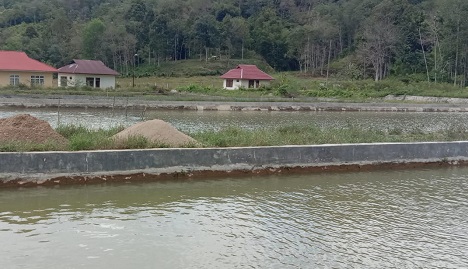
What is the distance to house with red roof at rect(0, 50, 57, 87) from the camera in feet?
164

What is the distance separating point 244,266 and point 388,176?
28.8ft

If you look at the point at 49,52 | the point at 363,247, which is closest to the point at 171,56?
the point at 49,52

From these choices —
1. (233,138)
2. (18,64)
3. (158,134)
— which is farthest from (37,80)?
(233,138)

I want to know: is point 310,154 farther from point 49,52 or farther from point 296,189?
point 49,52

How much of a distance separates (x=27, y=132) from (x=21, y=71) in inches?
1583

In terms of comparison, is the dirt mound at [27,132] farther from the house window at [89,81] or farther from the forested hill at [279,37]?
the forested hill at [279,37]

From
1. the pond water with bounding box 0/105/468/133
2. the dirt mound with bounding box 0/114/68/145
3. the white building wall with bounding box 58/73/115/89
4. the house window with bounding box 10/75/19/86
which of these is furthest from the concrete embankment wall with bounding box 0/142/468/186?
the white building wall with bounding box 58/73/115/89

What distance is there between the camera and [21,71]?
50.3m

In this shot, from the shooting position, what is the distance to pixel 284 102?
152ft

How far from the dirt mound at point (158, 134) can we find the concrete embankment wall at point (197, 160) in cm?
109

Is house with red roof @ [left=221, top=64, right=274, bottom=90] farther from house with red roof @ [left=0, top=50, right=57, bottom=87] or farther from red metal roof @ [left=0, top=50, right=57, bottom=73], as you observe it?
red metal roof @ [left=0, top=50, right=57, bottom=73]

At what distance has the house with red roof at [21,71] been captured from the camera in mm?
49875

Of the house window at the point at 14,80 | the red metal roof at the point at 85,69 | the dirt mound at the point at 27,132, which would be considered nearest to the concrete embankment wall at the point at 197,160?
the dirt mound at the point at 27,132

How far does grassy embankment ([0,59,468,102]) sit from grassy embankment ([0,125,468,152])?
1170 inches
